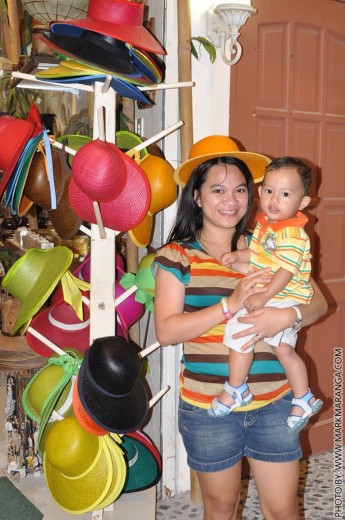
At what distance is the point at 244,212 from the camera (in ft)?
5.63

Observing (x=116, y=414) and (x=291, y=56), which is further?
(x=291, y=56)

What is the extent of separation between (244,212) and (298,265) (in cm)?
25

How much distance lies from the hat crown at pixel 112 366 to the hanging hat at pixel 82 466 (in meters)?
0.18

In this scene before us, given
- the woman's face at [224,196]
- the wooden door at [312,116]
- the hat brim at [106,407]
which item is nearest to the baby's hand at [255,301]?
the woman's face at [224,196]

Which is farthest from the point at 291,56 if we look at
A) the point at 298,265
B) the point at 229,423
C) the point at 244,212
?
the point at 229,423

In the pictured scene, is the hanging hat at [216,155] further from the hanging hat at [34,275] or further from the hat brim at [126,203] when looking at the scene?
the hanging hat at [34,275]

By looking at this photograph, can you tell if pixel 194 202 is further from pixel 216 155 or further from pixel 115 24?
pixel 115 24

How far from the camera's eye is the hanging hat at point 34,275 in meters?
1.81

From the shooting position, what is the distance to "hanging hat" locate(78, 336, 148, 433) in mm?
1760

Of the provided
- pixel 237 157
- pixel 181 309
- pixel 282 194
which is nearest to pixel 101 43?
pixel 237 157

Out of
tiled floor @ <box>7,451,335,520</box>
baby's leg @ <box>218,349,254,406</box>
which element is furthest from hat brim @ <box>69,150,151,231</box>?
tiled floor @ <box>7,451,335,520</box>

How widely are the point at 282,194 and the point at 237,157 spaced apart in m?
0.23

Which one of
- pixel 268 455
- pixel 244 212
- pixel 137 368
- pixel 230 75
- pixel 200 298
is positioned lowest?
pixel 268 455

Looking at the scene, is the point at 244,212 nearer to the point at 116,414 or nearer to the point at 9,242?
the point at 116,414
